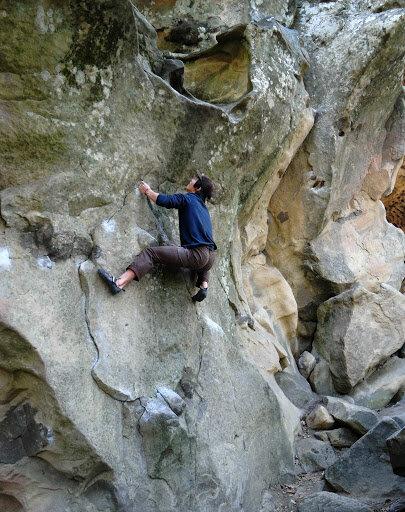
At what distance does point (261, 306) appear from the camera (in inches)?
330

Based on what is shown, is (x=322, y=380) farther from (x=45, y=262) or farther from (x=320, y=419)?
(x=45, y=262)

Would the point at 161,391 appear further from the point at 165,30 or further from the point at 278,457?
the point at 165,30

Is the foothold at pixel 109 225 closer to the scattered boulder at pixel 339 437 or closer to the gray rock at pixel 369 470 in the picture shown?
the gray rock at pixel 369 470

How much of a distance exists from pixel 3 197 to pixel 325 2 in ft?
21.6

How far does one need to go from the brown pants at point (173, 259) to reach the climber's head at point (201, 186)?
60 cm

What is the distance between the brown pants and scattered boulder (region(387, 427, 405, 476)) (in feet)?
7.95

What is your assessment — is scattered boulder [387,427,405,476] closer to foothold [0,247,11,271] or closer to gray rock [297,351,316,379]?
gray rock [297,351,316,379]

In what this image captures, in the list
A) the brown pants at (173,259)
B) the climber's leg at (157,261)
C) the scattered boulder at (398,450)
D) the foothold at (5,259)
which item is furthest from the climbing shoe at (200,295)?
the scattered boulder at (398,450)

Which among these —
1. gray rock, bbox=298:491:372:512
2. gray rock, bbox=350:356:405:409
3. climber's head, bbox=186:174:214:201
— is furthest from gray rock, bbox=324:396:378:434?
climber's head, bbox=186:174:214:201

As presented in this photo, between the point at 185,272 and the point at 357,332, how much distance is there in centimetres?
371

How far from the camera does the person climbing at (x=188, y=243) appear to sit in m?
5.56

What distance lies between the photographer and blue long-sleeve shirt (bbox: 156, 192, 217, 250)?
5.87 m

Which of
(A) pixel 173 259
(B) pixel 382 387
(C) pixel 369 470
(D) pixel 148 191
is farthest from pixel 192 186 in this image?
(B) pixel 382 387

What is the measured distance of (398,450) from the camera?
519 cm
